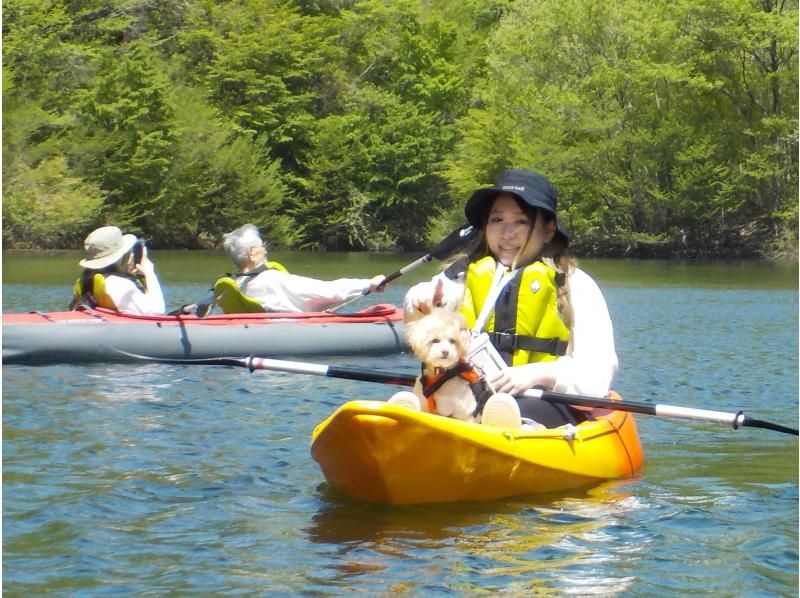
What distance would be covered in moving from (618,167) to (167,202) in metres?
13.8

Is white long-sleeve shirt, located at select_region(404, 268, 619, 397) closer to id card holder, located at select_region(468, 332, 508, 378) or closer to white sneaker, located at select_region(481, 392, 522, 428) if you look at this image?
id card holder, located at select_region(468, 332, 508, 378)

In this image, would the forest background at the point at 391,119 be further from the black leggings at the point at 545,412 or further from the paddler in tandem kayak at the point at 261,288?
the black leggings at the point at 545,412

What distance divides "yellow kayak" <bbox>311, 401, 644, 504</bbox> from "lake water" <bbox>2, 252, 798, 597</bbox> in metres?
0.08

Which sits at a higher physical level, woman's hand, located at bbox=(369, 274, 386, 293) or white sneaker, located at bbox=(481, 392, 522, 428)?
woman's hand, located at bbox=(369, 274, 386, 293)

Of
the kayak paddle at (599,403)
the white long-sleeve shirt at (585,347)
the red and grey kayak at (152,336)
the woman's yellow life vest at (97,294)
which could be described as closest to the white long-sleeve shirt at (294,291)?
the red and grey kayak at (152,336)

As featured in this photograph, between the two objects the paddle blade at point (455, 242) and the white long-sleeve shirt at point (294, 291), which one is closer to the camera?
the paddle blade at point (455, 242)

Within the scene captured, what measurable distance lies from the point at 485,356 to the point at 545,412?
40 centimetres

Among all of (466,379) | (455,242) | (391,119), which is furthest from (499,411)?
(391,119)

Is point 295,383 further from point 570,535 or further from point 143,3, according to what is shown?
point 143,3

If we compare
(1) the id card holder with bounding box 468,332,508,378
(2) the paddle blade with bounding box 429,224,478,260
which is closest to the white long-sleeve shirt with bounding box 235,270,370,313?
(2) the paddle blade with bounding box 429,224,478,260

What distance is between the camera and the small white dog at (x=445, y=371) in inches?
196

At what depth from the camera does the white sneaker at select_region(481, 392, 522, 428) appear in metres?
5.23

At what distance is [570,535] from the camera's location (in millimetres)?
5016

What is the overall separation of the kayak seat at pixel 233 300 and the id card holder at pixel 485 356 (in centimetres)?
575
